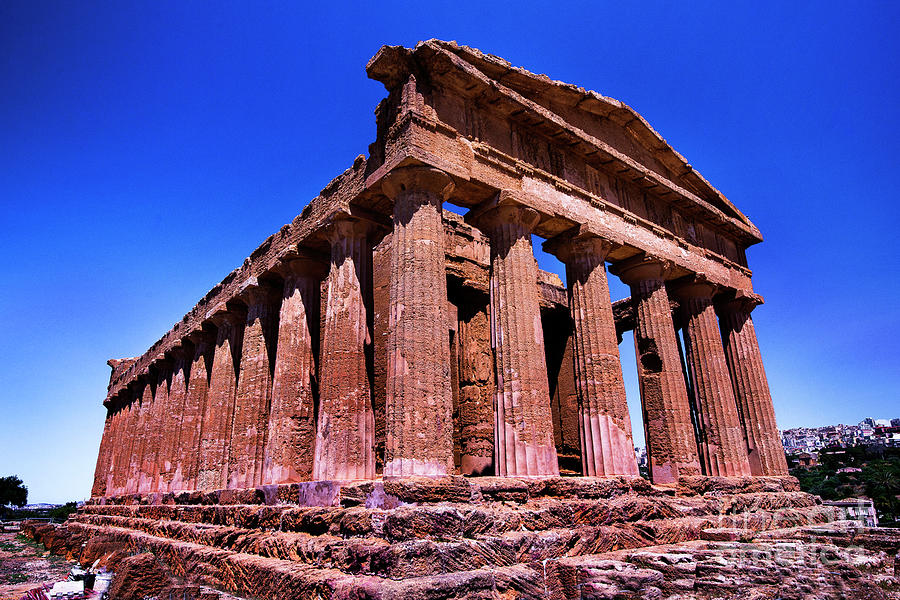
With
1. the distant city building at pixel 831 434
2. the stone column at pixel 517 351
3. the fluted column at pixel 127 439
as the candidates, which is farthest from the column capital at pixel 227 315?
the distant city building at pixel 831 434

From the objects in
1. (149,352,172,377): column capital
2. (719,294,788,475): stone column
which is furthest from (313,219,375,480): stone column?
(149,352,172,377): column capital

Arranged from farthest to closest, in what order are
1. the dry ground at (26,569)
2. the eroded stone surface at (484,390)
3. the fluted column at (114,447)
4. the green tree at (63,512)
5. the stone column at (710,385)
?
the green tree at (63,512)
the fluted column at (114,447)
the stone column at (710,385)
the dry ground at (26,569)
the eroded stone surface at (484,390)

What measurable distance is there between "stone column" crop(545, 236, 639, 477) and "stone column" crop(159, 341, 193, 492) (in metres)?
13.9

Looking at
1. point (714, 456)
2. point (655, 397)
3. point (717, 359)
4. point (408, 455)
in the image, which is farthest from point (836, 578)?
point (717, 359)

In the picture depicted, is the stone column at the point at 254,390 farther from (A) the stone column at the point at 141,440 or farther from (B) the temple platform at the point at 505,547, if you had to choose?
(A) the stone column at the point at 141,440

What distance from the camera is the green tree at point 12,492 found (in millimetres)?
60500

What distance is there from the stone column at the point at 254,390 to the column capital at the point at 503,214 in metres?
6.88

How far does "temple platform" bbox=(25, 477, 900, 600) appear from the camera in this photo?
239 inches

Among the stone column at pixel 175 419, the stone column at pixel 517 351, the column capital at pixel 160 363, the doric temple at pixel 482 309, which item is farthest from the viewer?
the column capital at pixel 160 363

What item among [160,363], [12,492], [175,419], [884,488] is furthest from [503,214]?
[12,492]

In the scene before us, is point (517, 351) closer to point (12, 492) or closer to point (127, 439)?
point (127, 439)

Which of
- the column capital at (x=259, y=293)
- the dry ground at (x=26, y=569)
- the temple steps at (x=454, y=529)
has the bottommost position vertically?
the dry ground at (x=26, y=569)

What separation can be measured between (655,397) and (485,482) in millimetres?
6526

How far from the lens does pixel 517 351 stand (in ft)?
33.4
